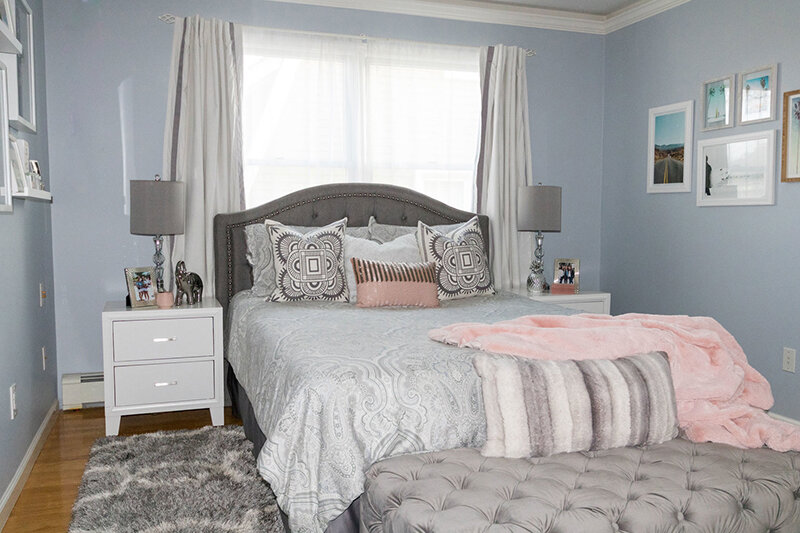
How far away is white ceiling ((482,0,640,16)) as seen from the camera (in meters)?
4.25

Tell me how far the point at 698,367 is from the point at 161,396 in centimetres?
249

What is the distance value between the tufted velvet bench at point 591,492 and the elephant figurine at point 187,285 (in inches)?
82.1

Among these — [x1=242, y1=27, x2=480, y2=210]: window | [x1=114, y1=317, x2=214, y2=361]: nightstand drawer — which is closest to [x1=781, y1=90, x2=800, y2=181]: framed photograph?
[x1=242, y1=27, x2=480, y2=210]: window

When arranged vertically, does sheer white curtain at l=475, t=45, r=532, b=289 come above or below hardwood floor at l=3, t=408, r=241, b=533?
above

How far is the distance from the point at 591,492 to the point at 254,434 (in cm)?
153

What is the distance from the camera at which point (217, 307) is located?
3350 mm

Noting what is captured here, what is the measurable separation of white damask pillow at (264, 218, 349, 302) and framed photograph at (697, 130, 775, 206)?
7.13 ft

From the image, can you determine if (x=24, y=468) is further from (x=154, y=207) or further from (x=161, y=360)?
(x=154, y=207)

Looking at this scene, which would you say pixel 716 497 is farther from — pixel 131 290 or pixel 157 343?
pixel 131 290

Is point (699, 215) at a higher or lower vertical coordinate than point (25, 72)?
lower

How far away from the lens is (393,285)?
312cm

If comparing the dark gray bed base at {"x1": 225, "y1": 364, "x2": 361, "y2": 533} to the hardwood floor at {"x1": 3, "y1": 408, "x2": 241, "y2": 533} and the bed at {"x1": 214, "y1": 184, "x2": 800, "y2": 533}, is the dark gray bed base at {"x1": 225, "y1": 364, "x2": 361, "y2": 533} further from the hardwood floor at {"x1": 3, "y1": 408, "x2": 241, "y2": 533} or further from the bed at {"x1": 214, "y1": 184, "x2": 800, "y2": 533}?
the hardwood floor at {"x1": 3, "y1": 408, "x2": 241, "y2": 533}

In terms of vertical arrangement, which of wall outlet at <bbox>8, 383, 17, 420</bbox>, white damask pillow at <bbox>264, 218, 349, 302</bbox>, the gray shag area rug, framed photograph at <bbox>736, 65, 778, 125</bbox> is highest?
framed photograph at <bbox>736, 65, 778, 125</bbox>

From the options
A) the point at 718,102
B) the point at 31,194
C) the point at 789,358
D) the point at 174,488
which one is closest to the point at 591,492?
the point at 174,488
